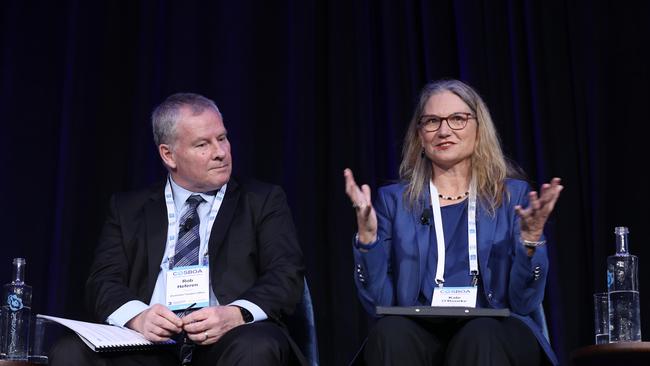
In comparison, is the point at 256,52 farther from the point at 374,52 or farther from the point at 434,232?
the point at 434,232

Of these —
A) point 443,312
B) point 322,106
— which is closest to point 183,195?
point 322,106

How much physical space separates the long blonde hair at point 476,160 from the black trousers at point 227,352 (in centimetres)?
80

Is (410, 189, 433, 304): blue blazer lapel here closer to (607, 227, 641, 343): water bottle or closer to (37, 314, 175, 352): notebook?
(607, 227, 641, 343): water bottle

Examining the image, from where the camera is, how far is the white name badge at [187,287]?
3.49 metres

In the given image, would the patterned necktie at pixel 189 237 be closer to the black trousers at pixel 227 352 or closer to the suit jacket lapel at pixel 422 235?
the black trousers at pixel 227 352

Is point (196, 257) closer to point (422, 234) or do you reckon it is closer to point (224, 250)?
point (224, 250)

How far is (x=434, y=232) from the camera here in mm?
3627

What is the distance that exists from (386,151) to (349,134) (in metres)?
0.19

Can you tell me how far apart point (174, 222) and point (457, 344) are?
1.28 meters

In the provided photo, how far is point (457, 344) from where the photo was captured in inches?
119

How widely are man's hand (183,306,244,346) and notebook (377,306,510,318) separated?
540 mm

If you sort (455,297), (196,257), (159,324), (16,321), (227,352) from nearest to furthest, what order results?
(227,352), (159,324), (455,297), (196,257), (16,321)

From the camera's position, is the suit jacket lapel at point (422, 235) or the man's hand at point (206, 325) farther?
the suit jacket lapel at point (422, 235)

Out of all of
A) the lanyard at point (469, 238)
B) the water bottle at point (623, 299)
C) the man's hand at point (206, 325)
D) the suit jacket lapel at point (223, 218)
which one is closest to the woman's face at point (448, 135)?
the lanyard at point (469, 238)
